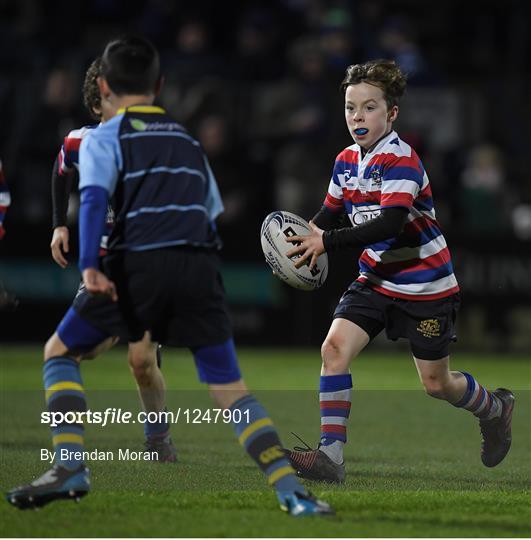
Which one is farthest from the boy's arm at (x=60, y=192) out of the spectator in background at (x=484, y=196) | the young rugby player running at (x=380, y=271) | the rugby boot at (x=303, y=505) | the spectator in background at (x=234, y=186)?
the spectator in background at (x=484, y=196)

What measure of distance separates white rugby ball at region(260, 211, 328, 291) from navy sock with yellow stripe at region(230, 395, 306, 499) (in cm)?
164

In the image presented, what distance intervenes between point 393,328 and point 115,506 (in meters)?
2.20

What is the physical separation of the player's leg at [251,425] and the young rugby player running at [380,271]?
50.3 inches

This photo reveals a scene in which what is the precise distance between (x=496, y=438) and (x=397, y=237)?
1.42 m

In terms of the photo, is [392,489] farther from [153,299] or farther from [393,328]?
[153,299]

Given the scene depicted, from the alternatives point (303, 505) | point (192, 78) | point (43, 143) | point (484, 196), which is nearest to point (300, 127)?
point (192, 78)

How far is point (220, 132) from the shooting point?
50.0 feet

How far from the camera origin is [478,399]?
7570mm

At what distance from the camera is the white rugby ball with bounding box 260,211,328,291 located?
7129 millimetres

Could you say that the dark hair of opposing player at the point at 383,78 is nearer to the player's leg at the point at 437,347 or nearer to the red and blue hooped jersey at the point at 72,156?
the player's leg at the point at 437,347

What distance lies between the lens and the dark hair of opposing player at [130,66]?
556 cm

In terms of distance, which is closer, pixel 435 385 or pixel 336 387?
pixel 336 387

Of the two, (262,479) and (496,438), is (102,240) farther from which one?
(496,438)

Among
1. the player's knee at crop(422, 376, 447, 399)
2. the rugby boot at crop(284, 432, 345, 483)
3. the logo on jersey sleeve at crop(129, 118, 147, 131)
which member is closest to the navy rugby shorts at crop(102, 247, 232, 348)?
the logo on jersey sleeve at crop(129, 118, 147, 131)
